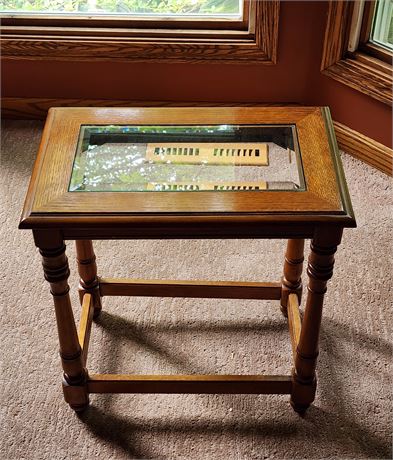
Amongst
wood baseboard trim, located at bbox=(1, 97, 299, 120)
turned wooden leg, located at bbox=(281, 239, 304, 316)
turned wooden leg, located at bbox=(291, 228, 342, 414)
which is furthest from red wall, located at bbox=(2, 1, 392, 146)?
turned wooden leg, located at bbox=(291, 228, 342, 414)

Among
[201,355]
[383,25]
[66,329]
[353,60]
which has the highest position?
[383,25]

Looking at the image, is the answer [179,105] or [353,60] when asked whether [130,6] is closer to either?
[179,105]

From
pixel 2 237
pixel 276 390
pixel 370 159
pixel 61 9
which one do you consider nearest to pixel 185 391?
pixel 276 390

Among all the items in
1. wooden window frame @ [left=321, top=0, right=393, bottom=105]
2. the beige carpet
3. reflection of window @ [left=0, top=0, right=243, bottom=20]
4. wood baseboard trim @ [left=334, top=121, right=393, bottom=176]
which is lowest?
the beige carpet

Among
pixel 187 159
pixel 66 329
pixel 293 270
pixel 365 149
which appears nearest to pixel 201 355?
pixel 293 270

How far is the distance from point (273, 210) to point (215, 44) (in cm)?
117

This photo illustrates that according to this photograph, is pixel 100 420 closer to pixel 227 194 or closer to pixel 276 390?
pixel 276 390

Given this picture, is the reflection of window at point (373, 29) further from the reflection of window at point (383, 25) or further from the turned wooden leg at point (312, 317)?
the turned wooden leg at point (312, 317)

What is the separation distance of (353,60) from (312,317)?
1.06m

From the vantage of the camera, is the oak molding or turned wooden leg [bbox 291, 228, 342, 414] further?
the oak molding

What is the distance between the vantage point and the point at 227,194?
1.48 meters

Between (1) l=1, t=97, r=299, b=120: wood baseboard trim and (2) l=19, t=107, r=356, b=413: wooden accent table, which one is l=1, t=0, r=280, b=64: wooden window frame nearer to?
(1) l=1, t=97, r=299, b=120: wood baseboard trim

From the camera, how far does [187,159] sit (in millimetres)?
1580

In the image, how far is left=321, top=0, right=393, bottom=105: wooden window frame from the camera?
A: 2299mm
